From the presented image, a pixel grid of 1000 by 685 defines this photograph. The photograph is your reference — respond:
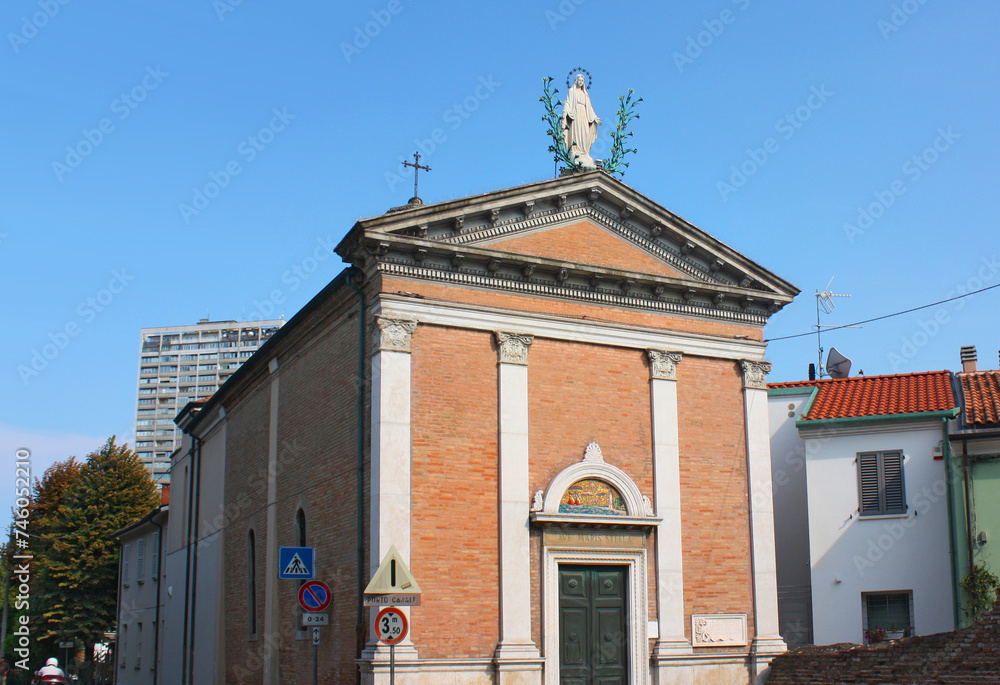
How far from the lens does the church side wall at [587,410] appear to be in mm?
16609

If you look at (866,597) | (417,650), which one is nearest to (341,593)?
(417,650)

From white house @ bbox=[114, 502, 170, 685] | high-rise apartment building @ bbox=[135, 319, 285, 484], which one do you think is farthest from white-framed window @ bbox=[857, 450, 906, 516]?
high-rise apartment building @ bbox=[135, 319, 285, 484]

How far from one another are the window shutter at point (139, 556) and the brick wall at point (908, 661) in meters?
24.1

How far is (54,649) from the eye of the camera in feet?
143

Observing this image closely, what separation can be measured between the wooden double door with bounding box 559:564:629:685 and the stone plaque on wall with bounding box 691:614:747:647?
1.38 meters

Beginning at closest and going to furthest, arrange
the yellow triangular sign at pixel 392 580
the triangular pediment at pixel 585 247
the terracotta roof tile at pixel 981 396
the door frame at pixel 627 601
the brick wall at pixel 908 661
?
the yellow triangular sign at pixel 392 580 → the brick wall at pixel 908 661 → the door frame at pixel 627 601 → the triangular pediment at pixel 585 247 → the terracotta roof tile at pixel 981 396

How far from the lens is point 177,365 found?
12862 centimetres

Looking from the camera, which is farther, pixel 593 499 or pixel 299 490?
pixel 299 490

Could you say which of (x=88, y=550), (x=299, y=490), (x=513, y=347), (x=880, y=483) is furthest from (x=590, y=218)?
(x=88, y=550)

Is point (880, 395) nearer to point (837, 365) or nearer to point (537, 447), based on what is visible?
point (837, 365)

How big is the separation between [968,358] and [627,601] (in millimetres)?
11866

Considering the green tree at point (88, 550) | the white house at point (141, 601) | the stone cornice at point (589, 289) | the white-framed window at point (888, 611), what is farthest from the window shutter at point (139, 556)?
the white-framed window at point (888, 611)

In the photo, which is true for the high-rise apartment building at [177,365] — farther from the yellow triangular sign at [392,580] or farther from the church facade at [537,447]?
the yellow triangular sign at [392,580]

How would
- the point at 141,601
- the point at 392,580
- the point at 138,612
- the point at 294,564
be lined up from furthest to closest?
the point at 138,612, the point at 141,601, the point at 294,564, the point at 392,580
